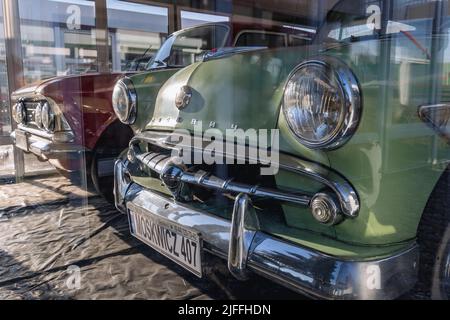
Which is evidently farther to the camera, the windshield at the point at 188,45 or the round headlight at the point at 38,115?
the round headlight at the point at 38,115

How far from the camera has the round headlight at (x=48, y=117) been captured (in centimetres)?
269

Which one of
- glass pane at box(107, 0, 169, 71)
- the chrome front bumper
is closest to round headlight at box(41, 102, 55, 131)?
glass pane at box(107, 0, 169, 71)

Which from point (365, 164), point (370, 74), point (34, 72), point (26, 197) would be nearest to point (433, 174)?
point (365, 164)

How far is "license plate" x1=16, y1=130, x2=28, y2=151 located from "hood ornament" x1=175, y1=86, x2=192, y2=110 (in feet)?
6.38

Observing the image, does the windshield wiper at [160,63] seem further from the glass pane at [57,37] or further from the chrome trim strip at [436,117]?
the chrome trim strip at [436,117]

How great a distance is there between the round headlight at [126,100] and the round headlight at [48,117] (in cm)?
84

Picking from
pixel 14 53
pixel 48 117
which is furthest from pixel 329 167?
pixel 14 53

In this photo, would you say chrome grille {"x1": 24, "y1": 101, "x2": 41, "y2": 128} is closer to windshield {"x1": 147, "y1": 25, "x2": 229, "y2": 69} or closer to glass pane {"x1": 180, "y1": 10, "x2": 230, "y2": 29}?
windshield {"x1": 147, "y1": 25, "x2": 229, "y2": 69}

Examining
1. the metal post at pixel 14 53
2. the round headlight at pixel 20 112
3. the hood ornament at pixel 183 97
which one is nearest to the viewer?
the hood ornament at pixel 183 97

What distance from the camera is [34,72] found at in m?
3.85

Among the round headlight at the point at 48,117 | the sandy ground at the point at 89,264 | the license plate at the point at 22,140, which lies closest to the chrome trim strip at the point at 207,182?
the sandy ground at the point at 89,264

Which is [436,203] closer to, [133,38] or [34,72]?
[133,38]

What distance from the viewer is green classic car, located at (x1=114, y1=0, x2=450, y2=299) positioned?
1070 millimetres

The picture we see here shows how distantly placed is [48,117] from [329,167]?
2185 mm
